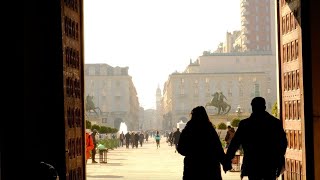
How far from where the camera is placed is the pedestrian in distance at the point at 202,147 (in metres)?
9.45

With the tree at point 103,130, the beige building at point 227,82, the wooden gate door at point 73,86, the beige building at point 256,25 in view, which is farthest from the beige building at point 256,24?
the wooden gate door at point 73,86

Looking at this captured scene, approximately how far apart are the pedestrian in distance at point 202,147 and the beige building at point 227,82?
375 feet

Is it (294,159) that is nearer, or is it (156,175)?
(294,159)

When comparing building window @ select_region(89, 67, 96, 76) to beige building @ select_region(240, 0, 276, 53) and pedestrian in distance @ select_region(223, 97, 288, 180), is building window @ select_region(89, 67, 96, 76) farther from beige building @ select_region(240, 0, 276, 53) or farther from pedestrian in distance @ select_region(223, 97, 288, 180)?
pedestrian in distance @ select_region(223, 97, 288, 180)

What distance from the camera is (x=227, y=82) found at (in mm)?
126688

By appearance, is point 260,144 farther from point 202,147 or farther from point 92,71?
point 92,71

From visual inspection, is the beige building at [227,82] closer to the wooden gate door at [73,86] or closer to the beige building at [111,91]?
the beige building at [111,91]

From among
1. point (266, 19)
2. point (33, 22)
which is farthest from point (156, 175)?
point (266, 19)

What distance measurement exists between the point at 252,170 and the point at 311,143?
7.19ft

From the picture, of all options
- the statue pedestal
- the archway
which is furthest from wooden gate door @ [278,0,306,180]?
the statue pedestal

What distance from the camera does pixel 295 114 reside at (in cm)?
1107

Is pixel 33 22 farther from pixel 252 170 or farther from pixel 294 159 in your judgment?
pixel 294 159

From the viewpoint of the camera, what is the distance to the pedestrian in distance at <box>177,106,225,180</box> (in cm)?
945

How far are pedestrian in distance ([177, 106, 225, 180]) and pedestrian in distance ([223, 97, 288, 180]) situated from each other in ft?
2.50
